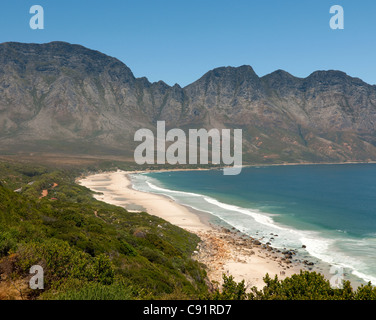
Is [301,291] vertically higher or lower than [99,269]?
lower

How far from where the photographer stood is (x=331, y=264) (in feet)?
134

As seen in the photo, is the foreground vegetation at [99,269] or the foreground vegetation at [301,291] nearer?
the foreground vegetation at [99,269]

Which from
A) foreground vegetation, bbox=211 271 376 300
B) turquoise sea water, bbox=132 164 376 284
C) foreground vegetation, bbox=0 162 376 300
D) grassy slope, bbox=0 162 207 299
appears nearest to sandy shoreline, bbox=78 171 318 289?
grassy slope, bbox=0 162 207 299

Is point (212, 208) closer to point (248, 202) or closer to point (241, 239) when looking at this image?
point (248, 202)

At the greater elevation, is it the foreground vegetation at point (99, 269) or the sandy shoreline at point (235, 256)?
the foreground vegetation at point (99, 269)

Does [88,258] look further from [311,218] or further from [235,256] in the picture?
[311,218]

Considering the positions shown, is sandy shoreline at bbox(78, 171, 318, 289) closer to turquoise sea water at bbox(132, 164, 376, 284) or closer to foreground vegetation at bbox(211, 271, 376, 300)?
turquoise sea water at bbox(132, 164, 376, 284)

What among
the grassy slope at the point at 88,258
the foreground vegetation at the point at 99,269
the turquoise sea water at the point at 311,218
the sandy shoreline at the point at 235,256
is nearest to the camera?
the foreground vegetation at the point at 99,269

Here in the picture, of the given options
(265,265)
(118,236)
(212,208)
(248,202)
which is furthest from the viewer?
(248,202)

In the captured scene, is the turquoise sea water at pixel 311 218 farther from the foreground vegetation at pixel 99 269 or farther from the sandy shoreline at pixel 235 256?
the foreground vegetation at pixel 99 269

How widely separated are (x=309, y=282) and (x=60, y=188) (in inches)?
3337

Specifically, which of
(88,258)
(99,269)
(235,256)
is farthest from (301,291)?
(235,256)

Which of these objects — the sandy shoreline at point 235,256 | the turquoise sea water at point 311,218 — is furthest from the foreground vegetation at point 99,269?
the turquoise sea water at point 311,218
